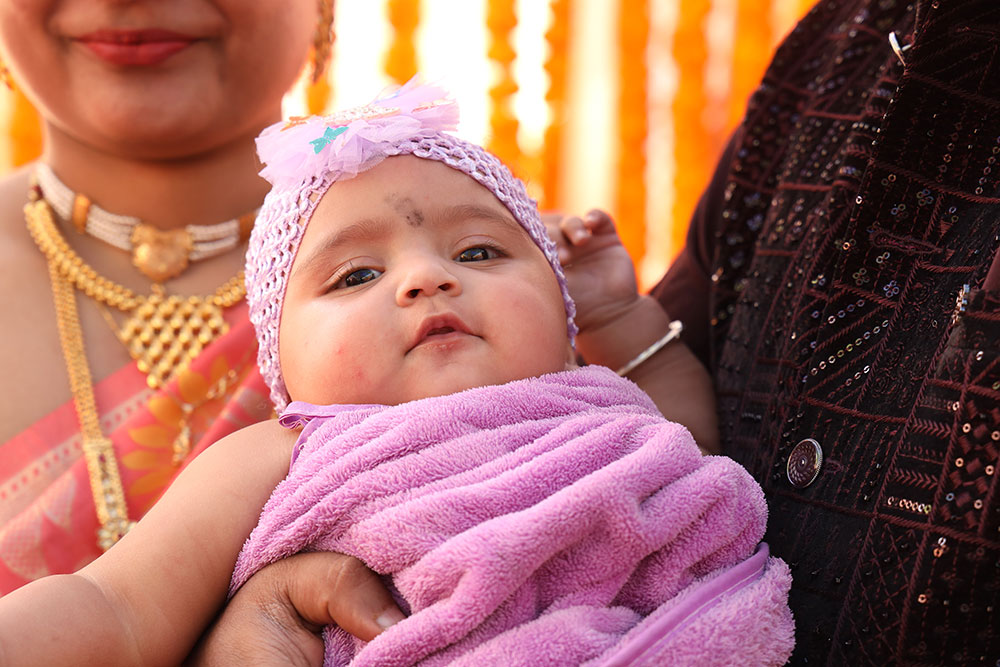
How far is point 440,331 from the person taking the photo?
1054 millimetres

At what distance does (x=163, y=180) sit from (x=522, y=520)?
0.92 m

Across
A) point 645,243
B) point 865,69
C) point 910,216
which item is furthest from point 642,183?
point 910,216

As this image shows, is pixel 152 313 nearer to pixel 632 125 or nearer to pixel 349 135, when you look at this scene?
pixel 349 135

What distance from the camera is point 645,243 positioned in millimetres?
4281

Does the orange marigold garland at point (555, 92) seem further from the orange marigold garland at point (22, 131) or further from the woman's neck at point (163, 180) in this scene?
the woman's neck at point (163, 180)

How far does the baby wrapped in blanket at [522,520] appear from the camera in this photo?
83 centimetres

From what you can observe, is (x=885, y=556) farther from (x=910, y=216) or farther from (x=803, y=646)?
(x=910, y=216)

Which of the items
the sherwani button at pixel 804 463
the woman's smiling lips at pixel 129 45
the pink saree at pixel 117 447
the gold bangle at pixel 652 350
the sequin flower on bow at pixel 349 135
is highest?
the woman's smiling lips at pixel 129 45

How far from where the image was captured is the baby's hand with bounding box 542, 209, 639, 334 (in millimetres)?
1445

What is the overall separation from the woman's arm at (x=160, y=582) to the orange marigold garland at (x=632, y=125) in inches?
132

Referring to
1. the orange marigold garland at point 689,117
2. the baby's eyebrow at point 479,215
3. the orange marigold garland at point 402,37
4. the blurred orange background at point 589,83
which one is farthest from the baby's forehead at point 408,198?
the orange marigold garland at point 689,117

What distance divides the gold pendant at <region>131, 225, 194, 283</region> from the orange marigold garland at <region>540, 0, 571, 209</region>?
2865 millimetres

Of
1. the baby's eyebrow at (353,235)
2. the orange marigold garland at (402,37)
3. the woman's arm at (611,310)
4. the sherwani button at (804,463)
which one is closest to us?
the sherwani button at (804,463)

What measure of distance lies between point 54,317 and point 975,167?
1.24 metres
